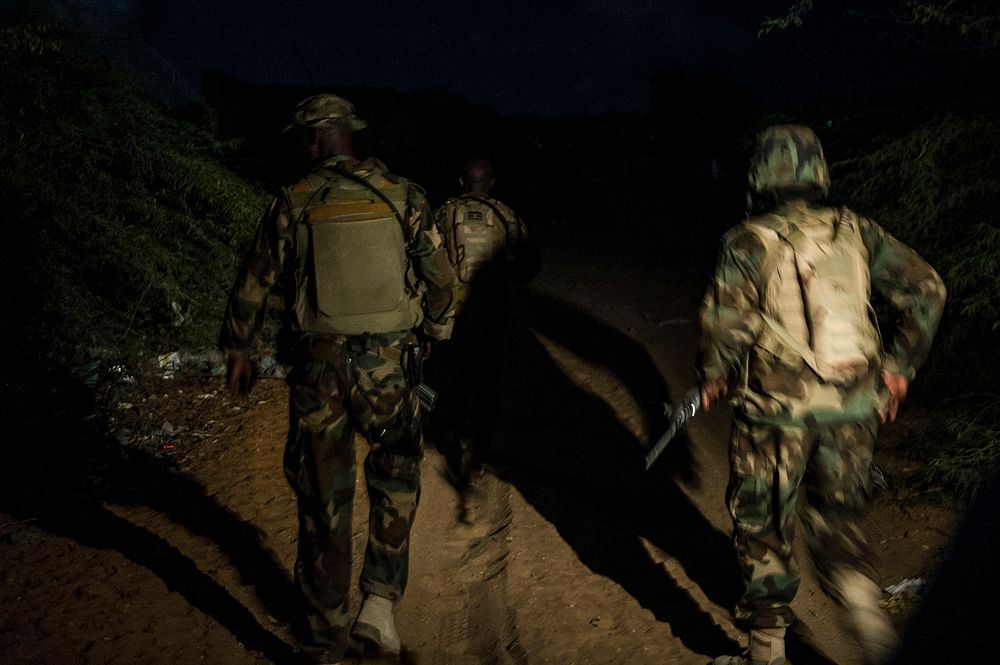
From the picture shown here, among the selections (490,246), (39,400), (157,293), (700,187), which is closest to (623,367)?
(490,246)

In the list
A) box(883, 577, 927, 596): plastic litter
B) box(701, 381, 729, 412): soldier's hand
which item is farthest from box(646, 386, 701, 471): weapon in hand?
box(883, 577, 927, 596): plastic litter

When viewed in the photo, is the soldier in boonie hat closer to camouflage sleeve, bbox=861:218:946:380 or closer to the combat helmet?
the combat helmet

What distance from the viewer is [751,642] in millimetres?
3215

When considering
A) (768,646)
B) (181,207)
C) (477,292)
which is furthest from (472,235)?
(181,207)

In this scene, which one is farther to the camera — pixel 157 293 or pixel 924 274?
pixel 157 293

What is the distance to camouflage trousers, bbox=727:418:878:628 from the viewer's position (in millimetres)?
2965

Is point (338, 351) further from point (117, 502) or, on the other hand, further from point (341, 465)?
point (117, 502)

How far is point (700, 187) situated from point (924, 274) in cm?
1387

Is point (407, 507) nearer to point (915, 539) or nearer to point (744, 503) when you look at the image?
point (744, 503)

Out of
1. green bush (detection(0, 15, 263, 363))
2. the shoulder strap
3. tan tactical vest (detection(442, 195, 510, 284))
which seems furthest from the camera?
green bush (detection(0, 15, 263, 363))

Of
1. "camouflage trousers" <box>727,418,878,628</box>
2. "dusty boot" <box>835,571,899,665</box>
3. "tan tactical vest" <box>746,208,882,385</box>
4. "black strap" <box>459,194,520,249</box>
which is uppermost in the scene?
"tan tactical vest" <box>746,208,882,385</box>

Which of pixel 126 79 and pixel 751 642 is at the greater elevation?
pixel 126 79

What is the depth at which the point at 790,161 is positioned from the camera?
3.02 m

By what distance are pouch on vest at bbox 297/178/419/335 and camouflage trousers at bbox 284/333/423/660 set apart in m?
0.10
